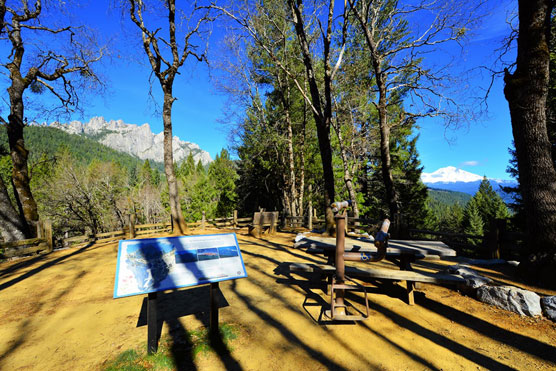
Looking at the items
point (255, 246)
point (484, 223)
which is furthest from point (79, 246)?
point (484, 223)

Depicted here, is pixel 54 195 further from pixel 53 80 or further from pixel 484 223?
pixel 484 223

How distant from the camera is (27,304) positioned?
432 cm

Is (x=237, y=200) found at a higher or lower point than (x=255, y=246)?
higher

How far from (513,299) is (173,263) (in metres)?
5.16

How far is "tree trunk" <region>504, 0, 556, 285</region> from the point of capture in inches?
169

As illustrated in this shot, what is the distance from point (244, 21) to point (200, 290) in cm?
932

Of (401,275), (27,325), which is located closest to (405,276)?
(401,275)

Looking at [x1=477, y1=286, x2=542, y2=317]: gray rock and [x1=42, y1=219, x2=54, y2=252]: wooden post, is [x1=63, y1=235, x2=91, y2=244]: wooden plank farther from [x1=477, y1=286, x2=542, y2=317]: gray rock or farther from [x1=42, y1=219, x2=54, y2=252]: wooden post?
[x1=477, y1=286, x2=542, y2=317]: gray rock

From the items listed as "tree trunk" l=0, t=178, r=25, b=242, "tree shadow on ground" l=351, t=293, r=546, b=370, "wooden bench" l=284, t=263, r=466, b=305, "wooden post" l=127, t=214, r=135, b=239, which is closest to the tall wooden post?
"wooden bench" l=284, t=263, r=466, b=305

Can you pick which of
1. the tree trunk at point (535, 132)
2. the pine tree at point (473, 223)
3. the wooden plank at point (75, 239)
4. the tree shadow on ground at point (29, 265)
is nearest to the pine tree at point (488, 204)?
the pine tree at point (473, 223)

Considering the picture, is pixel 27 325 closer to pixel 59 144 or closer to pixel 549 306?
pixel 549 306

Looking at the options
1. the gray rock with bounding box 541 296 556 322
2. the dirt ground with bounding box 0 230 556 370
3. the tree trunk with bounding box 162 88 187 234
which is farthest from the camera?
the tree trunk with bounding box 162 88 187 234

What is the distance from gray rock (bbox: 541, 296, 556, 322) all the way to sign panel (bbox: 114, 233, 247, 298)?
4448 mm

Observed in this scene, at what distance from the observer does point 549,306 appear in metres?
3.37
